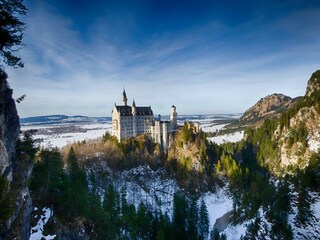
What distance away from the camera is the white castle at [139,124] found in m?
113

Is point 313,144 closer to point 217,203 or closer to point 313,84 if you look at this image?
point 313,84

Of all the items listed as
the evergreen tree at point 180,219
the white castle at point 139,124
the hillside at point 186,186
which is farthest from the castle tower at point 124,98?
the evergreen tree at point 180,219

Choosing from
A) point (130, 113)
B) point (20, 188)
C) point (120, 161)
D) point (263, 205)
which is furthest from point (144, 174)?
point (20, 188)

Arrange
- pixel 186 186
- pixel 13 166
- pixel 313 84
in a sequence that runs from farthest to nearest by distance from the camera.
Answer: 1. pixel 313 84
2. pixel 186 186
3. pixel 13 166

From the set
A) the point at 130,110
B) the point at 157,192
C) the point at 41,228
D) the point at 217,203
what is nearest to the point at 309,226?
the point at 217,203

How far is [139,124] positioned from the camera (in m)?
120

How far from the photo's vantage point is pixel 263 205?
62750 mm

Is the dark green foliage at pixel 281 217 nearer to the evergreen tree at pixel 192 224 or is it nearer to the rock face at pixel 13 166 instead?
the evergreen tree at pixel 192 224

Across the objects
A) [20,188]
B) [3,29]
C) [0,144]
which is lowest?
[20,188]

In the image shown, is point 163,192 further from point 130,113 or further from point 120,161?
point 130,113

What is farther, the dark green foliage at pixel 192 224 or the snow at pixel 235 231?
the snow at pixel 235 231

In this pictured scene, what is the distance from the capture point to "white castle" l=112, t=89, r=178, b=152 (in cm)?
11281

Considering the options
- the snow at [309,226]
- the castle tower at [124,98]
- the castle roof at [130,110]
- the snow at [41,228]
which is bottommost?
the snow at [309,226]

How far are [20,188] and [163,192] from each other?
62.6 m
